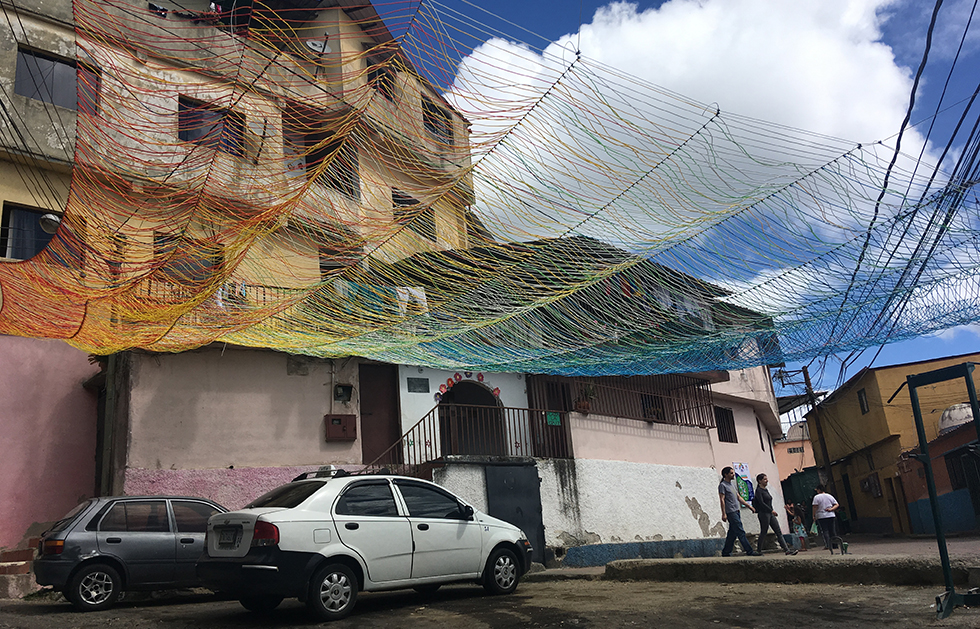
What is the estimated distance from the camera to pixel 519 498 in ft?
42.8

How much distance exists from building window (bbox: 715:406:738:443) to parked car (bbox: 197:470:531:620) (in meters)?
15.6

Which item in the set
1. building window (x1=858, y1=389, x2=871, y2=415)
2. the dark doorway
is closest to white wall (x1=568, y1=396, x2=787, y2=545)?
the dark doorway

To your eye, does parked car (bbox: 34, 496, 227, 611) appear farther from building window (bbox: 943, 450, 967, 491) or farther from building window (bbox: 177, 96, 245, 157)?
building window (bbox: 943, 450, 967, 491)

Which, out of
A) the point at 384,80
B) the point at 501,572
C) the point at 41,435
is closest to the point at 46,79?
the point at 41,435

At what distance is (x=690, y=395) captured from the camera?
20.0 m

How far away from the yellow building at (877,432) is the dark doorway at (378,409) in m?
18.5

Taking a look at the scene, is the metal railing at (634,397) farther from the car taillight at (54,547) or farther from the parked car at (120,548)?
the car taillight at (54,547)

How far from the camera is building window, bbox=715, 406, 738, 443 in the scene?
21812mm

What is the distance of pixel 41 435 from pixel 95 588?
6413mm

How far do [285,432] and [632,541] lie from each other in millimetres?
7740

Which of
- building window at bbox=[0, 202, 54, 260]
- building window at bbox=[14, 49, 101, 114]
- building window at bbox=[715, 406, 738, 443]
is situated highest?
building window at bbox=[14, 49, 101, 114]

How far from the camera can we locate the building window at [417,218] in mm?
7402

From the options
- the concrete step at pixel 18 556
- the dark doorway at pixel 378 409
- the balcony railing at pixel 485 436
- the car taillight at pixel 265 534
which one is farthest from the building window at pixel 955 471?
the concrete step at pixel 18 556

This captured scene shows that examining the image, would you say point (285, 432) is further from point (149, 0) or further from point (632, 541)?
point (149, 0)
